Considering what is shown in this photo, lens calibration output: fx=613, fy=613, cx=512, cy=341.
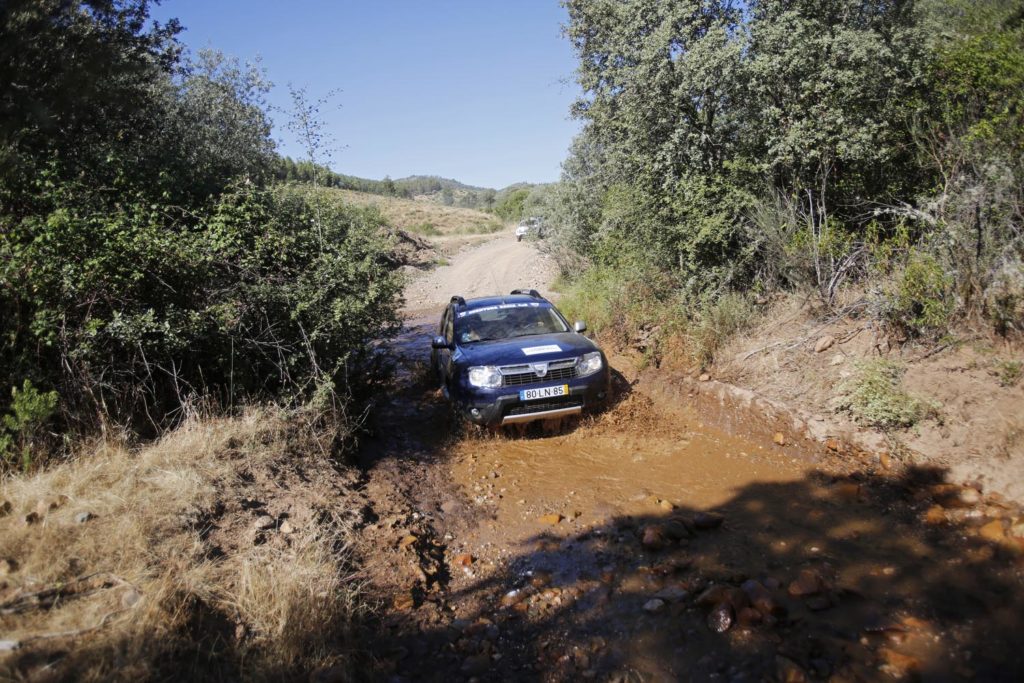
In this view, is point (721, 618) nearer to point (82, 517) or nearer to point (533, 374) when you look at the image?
point (533, 374)

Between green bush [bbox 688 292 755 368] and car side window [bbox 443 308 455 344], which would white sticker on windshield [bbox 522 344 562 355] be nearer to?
car side window [bbox 443 308 455 344]

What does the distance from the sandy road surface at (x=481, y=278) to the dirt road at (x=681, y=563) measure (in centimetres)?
1153

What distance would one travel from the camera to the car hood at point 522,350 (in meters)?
7.20

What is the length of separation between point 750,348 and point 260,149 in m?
14.3

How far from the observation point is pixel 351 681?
127 inches

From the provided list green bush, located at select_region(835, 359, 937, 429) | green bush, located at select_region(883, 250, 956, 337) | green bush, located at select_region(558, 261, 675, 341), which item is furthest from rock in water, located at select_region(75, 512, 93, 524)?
green bush, located at select_region(558, 261, 675, 341)

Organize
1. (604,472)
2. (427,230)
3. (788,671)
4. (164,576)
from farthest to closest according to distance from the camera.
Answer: (427,230)
(604,472)
(164,576)
(788,671)

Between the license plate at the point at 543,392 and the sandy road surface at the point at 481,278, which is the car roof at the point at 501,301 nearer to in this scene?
the license plate at the point at 543,392

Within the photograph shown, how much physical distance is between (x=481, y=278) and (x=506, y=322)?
49.1ft

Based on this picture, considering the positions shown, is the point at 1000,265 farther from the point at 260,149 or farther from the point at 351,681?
the point at 260,149

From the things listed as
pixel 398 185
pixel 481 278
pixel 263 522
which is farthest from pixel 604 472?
pixel 398 185

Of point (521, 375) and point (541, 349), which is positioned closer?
point (521, 375)

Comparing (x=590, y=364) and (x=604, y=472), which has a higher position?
(x=590, y=364)

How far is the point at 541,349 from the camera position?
7.37m
